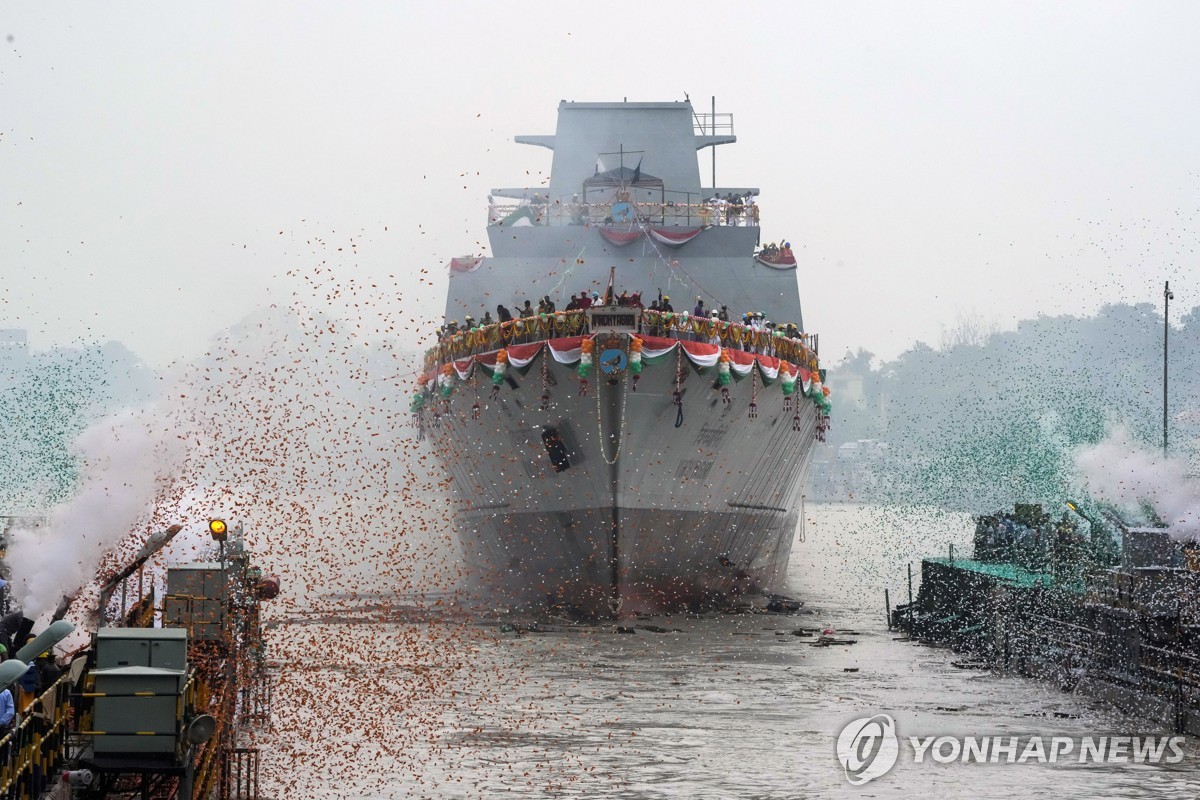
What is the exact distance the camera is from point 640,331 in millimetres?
31641

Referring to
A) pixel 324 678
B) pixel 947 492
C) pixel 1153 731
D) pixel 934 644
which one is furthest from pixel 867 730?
pixel 947 492

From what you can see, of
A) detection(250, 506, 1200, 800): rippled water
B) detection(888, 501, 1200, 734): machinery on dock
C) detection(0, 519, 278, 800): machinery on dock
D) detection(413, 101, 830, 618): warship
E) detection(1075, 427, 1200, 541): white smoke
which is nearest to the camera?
detection(0, 519, 278, 800): machinery on dock

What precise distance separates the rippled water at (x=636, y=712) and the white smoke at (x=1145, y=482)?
5109mm

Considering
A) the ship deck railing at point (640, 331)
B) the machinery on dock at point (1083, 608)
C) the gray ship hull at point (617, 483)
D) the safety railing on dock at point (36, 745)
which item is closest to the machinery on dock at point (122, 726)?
the safety railing on dock at point (36, 745)

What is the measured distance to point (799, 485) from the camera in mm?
42500

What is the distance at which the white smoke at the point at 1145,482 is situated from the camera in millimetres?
28334

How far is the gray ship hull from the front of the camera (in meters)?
31.7

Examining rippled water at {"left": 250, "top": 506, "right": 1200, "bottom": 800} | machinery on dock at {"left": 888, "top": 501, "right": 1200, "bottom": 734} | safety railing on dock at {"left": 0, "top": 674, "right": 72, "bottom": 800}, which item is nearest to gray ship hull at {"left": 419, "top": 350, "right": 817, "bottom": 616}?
rippled water at {"left": 250, "top": 506, "right": 1200, "bottom": 800}

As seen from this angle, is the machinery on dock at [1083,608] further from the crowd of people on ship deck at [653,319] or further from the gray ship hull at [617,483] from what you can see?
the crowd of people on ship deck at [653,319]

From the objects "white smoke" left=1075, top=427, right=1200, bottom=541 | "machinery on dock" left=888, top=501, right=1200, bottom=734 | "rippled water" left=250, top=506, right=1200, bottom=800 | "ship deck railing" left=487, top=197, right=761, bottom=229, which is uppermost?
"ship deck railing" left=487, top=197, right=761, bottom=229

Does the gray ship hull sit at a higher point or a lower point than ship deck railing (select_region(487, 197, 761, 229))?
lower

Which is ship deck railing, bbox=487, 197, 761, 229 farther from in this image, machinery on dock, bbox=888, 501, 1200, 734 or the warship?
machinery on dock, bbox=888, 501, 1200, 734

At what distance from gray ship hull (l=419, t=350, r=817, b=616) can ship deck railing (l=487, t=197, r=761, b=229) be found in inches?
252

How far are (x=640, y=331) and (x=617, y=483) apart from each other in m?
3.31
